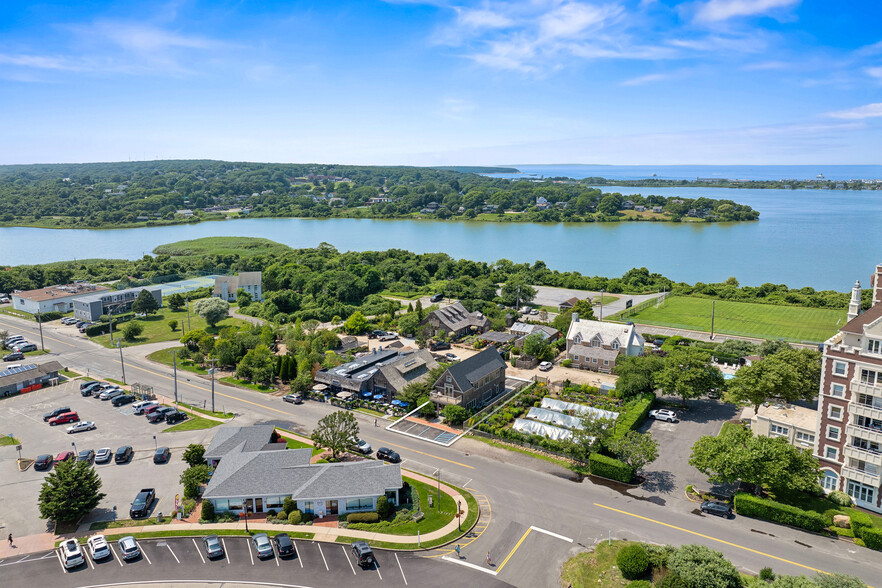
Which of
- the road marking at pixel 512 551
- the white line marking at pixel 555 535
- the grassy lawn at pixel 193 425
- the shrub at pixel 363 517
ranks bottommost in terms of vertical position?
the grassy lawn at pixel 193 425

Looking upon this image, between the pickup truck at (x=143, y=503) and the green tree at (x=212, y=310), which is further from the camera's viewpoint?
the green tree at (x=212, y=310)

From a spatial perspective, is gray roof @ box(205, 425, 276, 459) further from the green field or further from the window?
the green field

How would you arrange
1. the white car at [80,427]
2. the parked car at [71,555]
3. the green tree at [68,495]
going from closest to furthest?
the parked car at [71,555] < the green tree at [68,495] < the white car at [80,427]

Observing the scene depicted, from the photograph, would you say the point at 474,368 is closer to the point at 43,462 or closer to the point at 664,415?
the point at 664,415

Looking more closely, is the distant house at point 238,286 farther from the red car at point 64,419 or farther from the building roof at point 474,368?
the building roof at point 474,368

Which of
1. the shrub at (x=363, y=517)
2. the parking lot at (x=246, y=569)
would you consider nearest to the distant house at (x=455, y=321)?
the shrub at (x=363, y=517)

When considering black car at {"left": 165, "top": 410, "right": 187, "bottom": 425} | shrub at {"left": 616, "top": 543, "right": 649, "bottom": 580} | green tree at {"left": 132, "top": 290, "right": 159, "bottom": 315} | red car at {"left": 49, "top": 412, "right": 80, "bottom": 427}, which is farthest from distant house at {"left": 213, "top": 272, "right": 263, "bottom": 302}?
shrub at {"left": 616, "top": 543, "right": 649, "bottom": 580}

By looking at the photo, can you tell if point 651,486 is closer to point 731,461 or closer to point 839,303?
point 731,461

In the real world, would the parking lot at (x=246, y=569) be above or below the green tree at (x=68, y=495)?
below
